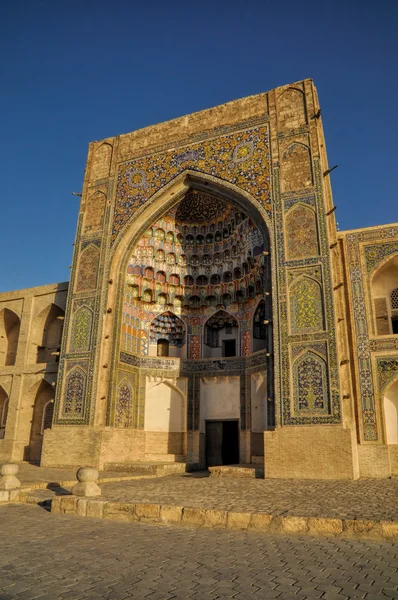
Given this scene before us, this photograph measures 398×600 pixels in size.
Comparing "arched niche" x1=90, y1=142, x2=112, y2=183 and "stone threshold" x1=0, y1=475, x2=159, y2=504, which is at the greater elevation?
"arched niche" x1=90, y1=142, x2=112, y2=183

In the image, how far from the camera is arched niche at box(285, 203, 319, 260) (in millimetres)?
12641

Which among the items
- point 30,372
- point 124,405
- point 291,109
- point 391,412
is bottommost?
point 391,412

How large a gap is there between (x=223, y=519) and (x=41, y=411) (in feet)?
45.8

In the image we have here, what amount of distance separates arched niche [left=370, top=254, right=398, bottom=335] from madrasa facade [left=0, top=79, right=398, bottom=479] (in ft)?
0.17

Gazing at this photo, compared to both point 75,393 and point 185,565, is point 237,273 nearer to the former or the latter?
point 75,393

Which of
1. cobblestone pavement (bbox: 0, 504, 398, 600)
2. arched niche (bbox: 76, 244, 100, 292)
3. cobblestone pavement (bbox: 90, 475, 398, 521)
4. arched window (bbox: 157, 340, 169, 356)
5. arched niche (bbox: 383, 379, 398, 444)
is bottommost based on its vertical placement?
cobblestone pavement (bbox: 0, 504, 398, 600)

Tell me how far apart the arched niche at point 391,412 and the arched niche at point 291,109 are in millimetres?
8326

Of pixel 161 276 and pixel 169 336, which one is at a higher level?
pixel 161 276

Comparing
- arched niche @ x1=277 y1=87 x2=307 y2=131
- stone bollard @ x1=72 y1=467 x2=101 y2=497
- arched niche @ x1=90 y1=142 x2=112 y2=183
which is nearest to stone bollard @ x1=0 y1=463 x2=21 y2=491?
stone bollard @ x1=72 y1=467 x2=101 y2=497

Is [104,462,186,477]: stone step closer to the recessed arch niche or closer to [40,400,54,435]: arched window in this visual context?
the recessed arch niche

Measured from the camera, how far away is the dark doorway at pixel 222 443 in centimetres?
1602

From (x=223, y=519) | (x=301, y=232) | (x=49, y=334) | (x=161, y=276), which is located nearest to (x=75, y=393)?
(x=49, y=334)

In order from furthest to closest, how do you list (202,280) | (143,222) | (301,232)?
(202,280)
(143,222)
(301,232)

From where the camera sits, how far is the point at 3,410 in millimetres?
18609
